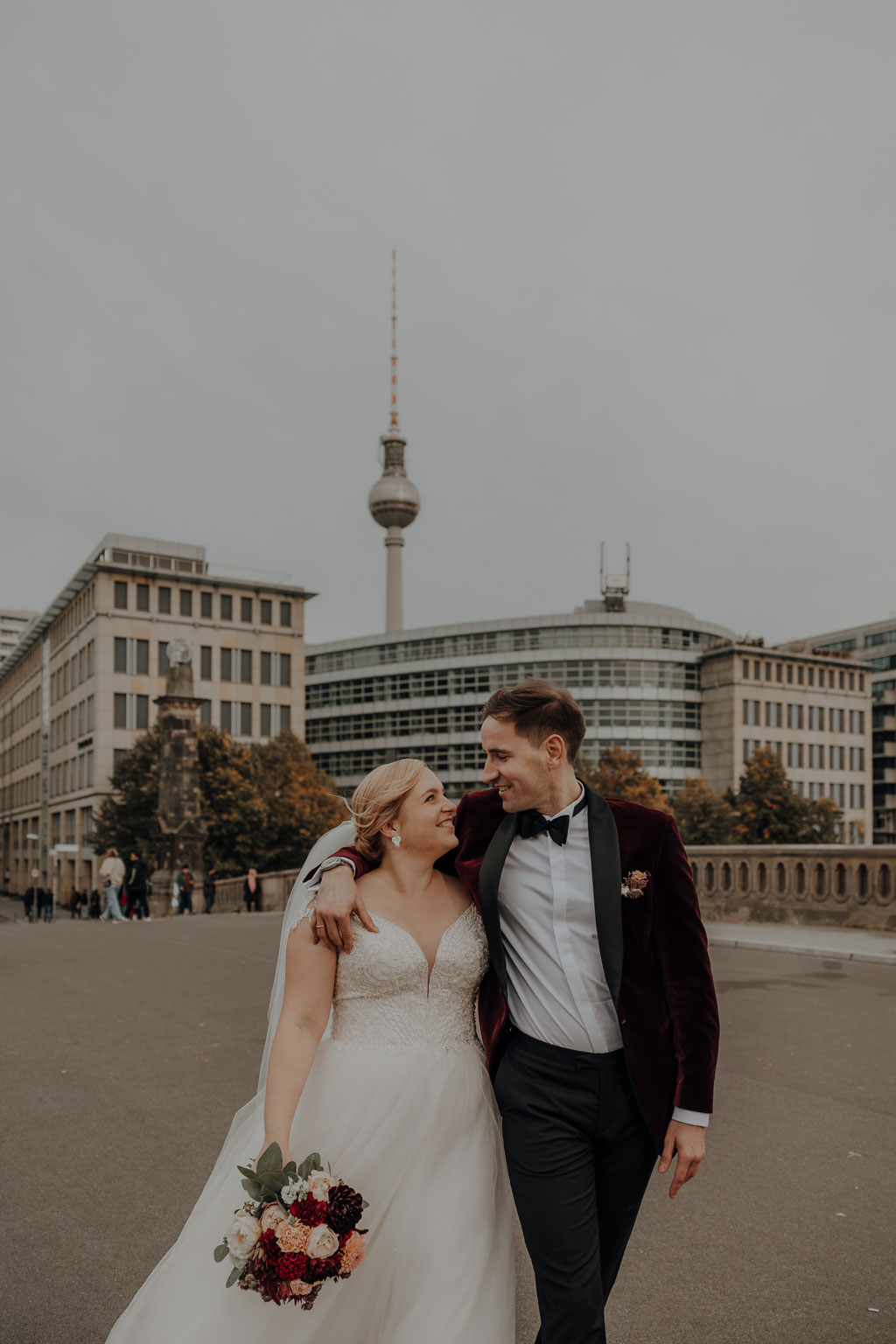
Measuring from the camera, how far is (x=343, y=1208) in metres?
2.81

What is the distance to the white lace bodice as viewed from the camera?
3.33 meters

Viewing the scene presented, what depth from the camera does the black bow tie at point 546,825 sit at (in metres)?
3.12

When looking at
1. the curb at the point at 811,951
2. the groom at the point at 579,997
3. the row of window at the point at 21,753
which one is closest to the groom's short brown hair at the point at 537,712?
the groom at the point at 579,997

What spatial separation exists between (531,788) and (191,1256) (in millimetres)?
1553

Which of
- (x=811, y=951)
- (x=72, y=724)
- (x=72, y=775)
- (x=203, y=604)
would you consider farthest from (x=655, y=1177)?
(x=72, y=724)

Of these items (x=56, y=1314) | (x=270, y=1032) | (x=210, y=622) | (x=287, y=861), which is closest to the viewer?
(x=270, y=1032)

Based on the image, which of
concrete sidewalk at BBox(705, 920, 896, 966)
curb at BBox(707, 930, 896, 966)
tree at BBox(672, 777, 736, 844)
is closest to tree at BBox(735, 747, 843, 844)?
tree at BBox(672, 777, 736, 844)

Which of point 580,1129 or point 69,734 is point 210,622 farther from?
point 580,1129

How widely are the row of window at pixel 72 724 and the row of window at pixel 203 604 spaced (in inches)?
271

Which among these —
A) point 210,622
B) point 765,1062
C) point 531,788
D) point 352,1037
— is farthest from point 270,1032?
point 210,622

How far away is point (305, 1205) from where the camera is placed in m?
2.78

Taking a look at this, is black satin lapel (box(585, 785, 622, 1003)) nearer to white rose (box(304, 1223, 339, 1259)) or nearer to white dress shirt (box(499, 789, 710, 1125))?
white dress shirt (box(499, 789, 710, 1125))

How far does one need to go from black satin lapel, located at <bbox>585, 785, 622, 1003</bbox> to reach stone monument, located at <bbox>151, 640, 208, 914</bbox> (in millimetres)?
41500

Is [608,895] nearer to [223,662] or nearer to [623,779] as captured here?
[623,779]
